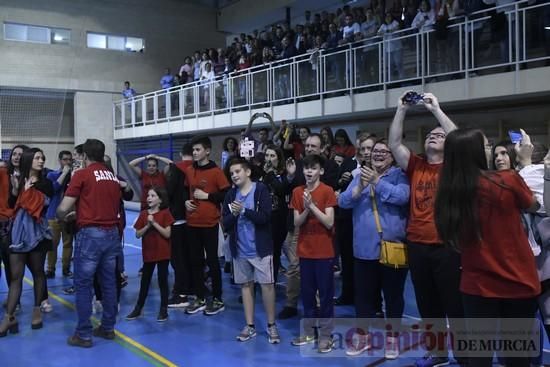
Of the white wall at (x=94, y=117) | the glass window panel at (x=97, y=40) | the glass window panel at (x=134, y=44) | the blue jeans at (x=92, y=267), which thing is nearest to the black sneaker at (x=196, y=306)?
the blue jeans at (x=92, y=267)

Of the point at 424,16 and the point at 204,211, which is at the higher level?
the point at 424,16

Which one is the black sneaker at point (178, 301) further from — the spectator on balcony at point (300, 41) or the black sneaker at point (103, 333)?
the spectator on balcony at point (300, 41)

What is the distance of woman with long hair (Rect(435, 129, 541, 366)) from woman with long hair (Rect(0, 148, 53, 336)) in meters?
3.96

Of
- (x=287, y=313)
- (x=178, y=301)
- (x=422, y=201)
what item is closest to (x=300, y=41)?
(x=178, y=301)

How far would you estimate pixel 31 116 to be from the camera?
21094mm

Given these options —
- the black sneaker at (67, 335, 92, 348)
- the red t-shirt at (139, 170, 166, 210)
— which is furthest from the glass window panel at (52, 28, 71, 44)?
the black sneaker at (67, 335, 92, 348)

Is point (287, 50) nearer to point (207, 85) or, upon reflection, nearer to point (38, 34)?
point (207, 85)

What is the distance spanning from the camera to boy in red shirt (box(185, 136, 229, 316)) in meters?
5.64

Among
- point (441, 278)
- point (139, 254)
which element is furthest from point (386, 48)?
point (441, 278)

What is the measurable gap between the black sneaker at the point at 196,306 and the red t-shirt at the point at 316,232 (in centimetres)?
183

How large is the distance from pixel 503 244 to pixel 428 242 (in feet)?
3.82

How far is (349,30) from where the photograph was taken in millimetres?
12945

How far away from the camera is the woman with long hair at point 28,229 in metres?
4.99

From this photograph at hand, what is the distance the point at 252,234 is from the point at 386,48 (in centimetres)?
685
